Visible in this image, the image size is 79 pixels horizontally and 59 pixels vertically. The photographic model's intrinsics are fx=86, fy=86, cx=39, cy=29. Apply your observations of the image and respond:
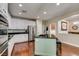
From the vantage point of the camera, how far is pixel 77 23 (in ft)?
5.16

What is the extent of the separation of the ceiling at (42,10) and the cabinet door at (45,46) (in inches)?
16.8

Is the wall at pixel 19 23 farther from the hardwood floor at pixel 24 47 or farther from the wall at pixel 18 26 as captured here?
the hardwood floor at pixel 24 47

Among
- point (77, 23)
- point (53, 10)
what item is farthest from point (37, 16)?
point (77, 23)

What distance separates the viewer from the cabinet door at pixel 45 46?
1.56 m

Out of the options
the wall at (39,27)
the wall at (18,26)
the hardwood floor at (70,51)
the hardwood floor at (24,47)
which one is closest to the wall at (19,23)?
the wall at (18,26)

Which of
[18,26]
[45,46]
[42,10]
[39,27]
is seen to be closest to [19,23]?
[18,26]

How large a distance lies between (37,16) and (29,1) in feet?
1.15

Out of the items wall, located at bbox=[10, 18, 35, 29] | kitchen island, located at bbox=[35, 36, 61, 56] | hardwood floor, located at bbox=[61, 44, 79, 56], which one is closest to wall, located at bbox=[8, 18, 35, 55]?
wall, located at bbox=[10, 18, 35, 29]

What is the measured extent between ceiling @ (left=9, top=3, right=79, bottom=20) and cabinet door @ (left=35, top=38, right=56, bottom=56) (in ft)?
1.40

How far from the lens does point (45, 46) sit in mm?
1635

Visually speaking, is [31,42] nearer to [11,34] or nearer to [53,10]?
[11,34]

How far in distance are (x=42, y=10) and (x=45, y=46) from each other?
67 centimetres

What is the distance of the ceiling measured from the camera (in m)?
1.34

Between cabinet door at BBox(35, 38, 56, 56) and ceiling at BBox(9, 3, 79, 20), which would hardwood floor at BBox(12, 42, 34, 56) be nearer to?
cabinet door at BBox(35, 38, 56, 56)
